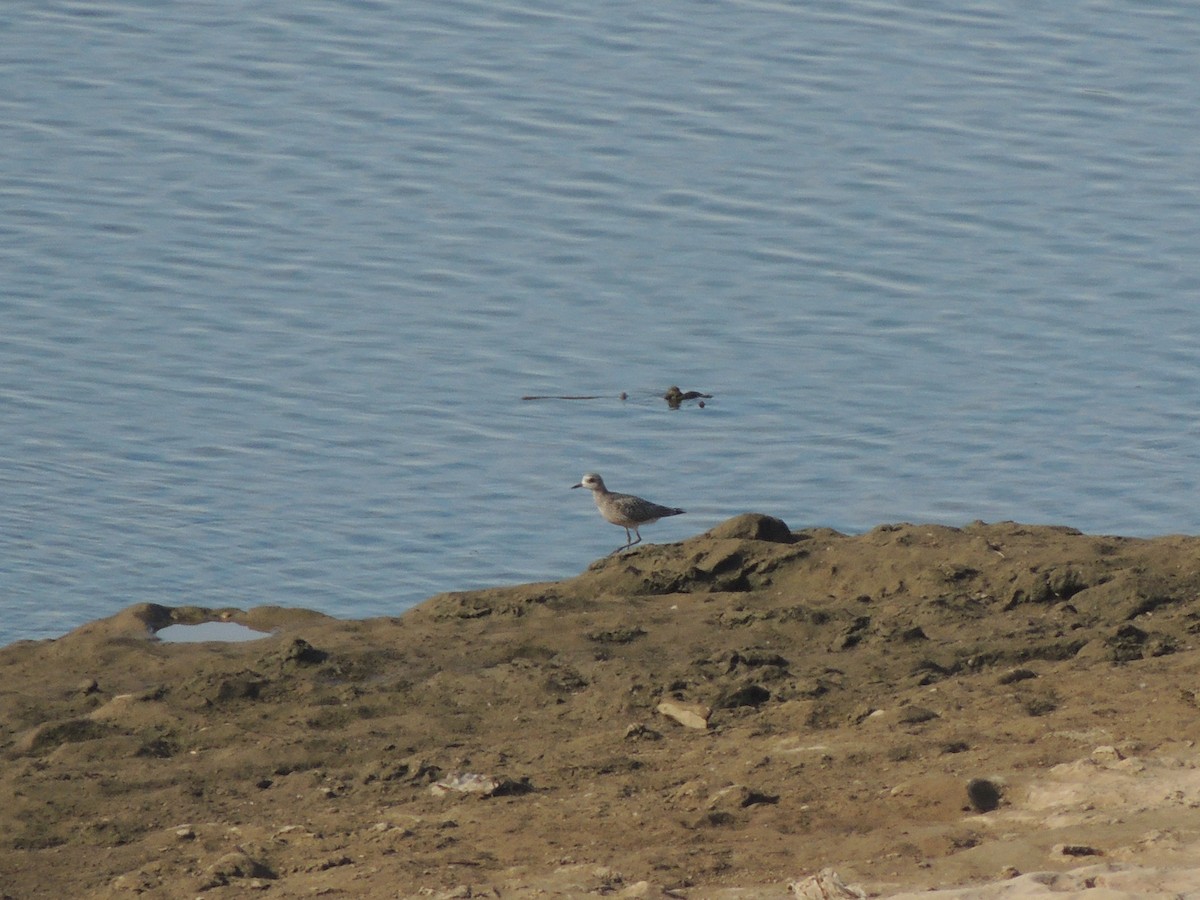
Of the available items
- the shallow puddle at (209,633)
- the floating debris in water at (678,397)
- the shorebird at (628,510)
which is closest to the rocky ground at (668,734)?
the shallow puddle at (209,633)

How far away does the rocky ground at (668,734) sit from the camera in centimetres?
715

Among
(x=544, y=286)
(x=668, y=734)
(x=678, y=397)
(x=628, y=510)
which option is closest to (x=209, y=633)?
(x=628, y=510)

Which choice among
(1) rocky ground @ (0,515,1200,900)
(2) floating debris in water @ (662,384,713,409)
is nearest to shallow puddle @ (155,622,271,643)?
(1) rocky ground @ (0,515,1200,900)

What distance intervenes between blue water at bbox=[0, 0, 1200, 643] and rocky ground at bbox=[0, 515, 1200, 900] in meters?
2.85

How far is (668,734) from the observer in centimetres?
876

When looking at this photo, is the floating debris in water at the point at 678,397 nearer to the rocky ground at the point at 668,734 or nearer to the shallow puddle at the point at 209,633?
the rocky ground at the point at 668,734

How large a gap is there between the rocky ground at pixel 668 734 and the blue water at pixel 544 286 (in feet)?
9.35

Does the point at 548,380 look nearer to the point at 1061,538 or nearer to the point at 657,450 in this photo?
the point at 657,450

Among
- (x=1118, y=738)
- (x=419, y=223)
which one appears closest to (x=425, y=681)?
(x=1118, y=738)

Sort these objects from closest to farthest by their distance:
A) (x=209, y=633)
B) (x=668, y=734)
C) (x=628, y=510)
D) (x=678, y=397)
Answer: (x=668, y=734) < (x=209, y=633) < (x=628, y=510) < (x=678, y=397)

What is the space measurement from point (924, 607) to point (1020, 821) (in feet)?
9.38

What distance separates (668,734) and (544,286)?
9396 mm

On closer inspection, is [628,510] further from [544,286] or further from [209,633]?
[544,286]

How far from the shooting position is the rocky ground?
23.5ft
